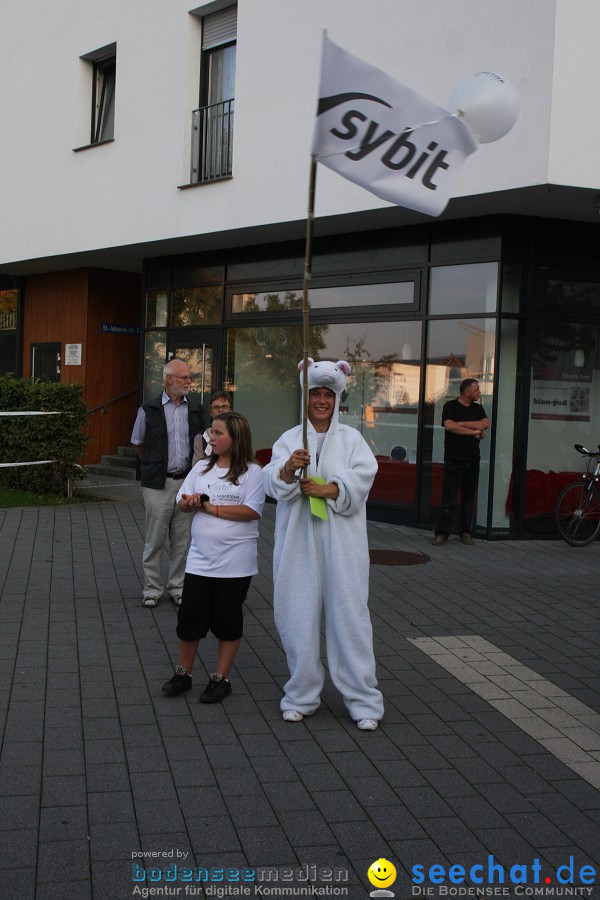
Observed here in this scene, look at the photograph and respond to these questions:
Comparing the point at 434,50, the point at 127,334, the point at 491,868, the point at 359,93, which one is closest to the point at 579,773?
the point at 491,868

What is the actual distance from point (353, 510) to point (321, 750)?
3.98 ft

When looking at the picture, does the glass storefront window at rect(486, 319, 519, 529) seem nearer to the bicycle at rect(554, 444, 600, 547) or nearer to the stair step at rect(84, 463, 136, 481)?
the bicycle at rect(554, 444, 600, 547)

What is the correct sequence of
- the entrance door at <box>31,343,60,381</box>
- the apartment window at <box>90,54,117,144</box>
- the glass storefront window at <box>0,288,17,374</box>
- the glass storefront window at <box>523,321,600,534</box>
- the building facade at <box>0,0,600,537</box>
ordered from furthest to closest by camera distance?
the glass storefront window at <box>0,288,17,374</box> < the entrance door at <box>31,343,60,381</box> < the apartment window at <box>90,54,117,144</box> < the glass storefront window at <box>523,321,600,534</box> < the building facade at <box>0,0,600,537</box>

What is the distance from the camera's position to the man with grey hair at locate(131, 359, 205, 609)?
23.9 ft

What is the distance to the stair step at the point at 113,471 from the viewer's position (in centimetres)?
1653

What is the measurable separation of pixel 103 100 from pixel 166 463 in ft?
36.9

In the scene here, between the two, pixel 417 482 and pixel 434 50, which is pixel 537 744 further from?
pixel 434 50

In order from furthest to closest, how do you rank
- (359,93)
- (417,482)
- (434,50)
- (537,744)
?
1. (417,482)
2. (434,50)
3. (537,744)
4. (359,93)

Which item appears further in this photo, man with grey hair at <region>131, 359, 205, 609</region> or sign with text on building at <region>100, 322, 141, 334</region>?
sign with text on building at <region>100, 322, 141, 334</region>

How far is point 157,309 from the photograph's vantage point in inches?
635

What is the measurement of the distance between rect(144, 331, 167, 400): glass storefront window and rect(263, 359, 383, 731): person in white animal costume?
11367mm

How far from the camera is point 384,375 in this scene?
12.4m

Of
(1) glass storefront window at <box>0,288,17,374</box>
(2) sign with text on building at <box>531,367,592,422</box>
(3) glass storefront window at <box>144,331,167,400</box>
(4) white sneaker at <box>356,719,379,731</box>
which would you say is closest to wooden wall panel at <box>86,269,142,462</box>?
(3) glass storefront window at <box>144,331,167,400</box>

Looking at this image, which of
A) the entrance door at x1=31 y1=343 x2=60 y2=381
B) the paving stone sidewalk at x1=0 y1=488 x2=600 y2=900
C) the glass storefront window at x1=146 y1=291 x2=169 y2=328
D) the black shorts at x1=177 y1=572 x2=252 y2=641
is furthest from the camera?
the entrance door at x1=31 y1=343 x2=60 y2=381
